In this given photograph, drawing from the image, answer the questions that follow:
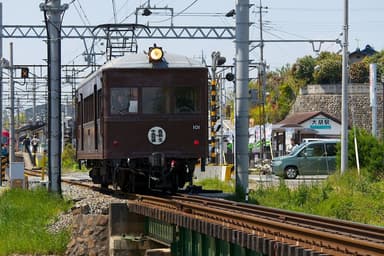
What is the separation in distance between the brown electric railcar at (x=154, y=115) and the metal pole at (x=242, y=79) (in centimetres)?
187

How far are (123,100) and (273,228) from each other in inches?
347

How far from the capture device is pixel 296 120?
65.9 m

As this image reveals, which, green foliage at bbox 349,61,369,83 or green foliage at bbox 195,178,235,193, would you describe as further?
green foliage at bbox 349,61,369,83

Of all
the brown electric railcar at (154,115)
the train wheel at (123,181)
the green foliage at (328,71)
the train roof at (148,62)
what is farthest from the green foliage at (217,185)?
the green foliage at (328,71)

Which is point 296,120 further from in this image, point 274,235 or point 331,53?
point 274,235

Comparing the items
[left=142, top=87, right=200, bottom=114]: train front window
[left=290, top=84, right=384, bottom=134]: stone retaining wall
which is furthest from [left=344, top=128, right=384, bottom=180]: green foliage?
[left=290, top=84, right=384, bottom=134]: stone retaining wall

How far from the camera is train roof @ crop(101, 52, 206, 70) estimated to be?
19.3 metres

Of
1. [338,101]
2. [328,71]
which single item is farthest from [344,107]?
[328,71]

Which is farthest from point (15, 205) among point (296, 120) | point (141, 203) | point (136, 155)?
point (296, 120)

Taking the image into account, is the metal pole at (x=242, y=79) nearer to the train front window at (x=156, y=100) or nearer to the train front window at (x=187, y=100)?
the train front window at (x=187, y=100)

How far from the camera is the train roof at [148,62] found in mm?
19328

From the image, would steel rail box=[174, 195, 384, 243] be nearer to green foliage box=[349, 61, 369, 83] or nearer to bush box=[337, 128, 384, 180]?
bush box=[337, 128, 384, 180]

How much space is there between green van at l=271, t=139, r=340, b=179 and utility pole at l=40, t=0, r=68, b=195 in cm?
1462

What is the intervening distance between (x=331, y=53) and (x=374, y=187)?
74171 millimetres
